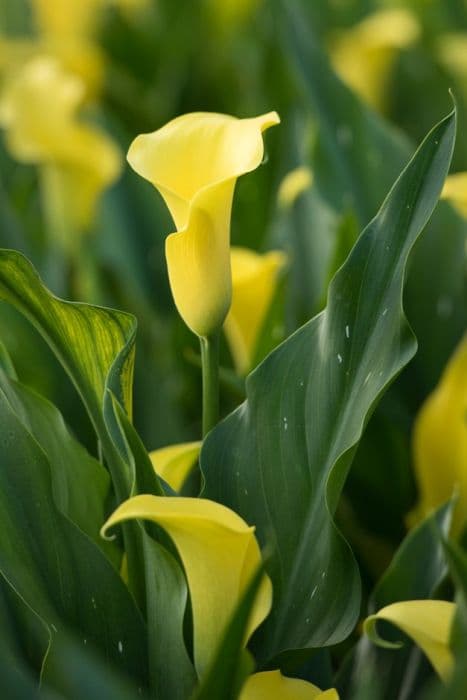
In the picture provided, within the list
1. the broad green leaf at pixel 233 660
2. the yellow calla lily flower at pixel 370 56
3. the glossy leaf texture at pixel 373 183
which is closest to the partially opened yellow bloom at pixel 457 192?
the glossy leaf texture at pixel 373 183

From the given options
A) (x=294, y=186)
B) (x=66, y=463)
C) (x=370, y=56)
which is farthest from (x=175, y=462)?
(x=370, y=56)

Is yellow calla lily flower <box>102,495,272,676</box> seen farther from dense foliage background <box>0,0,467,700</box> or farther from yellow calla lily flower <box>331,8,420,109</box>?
yellow calla lily flower <box>331,8,420,109</box>

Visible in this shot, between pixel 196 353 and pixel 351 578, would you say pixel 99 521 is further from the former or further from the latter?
pixel 196 353

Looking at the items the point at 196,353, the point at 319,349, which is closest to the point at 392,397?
the point at 196,353

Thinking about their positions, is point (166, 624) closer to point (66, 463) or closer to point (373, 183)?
point (66, 463)

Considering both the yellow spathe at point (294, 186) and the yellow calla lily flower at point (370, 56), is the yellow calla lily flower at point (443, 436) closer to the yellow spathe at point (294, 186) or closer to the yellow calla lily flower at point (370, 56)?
the yellow spathe at point (294, 186)

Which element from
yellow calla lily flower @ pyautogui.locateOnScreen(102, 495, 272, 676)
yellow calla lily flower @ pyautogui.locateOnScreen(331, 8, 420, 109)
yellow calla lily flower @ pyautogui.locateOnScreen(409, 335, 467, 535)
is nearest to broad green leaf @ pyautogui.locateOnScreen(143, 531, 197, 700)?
yellow calla lily flower @ pyautogui.locateOnScreen(102, 495, 272, 676)

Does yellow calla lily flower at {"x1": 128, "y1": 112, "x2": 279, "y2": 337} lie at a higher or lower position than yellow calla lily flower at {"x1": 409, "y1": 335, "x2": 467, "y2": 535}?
higher

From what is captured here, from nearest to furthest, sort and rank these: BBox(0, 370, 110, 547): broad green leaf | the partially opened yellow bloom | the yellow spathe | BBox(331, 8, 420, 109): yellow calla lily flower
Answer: BBox(0, 370, 110, 547): broad green leaf → the partially opened yellow bloom → the yellow spathe → BBox(331, 8, 420, 109): yellow calla lily flower
